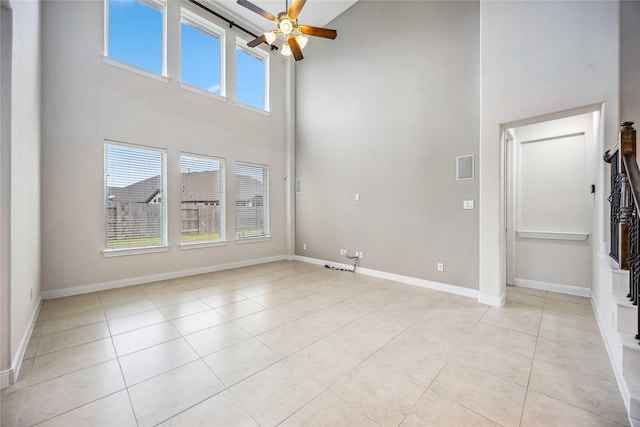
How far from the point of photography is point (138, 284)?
4.20 m

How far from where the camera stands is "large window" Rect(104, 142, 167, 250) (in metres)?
4.05

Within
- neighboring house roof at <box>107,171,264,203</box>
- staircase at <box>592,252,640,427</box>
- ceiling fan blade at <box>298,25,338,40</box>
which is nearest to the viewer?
staircase at <box>592,252,640,427</box>

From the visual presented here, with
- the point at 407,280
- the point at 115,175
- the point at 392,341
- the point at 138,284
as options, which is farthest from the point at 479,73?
the point at 138,284

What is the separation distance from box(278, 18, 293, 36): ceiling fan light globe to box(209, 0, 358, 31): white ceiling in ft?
Answer: 8.12

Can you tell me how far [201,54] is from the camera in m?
5.10

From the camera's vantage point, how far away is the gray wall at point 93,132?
11.6ft

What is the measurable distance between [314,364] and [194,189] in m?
4.09

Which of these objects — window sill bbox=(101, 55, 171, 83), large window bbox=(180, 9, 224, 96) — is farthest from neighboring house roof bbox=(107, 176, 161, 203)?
large window bbox=(180, 9, 224, 96)

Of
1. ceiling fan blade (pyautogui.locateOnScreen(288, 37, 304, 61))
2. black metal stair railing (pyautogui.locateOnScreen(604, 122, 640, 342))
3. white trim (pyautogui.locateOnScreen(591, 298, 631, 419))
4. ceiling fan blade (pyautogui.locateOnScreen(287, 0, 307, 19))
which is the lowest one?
white trim (pyautogui.locateOnScreen(591, 298, 631, 419))

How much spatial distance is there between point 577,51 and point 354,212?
3.56m

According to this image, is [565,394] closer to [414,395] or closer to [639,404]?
[639,404]

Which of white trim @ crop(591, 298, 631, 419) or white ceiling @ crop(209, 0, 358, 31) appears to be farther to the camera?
white ceiling @ crop(209, 0, 358, 31)

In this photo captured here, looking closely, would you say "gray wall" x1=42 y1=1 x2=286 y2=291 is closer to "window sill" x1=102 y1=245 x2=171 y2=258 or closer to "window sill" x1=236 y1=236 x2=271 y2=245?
"window sill" x1=102 y1=245 x2=171 y2=258

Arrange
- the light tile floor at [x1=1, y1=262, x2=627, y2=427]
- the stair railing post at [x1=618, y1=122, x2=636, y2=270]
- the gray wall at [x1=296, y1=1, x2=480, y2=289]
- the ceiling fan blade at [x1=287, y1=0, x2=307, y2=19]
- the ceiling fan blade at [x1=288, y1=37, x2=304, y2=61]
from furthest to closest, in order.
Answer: the gray wall at [x1=296, y1=1, x2=480, y2=289] < the ceiling fan blade at [x1=288, y1=37, x2=304, y2=61] < the ceiling fan blade at [x1=287, y1=0, x2=307, y2=19] < the stair railing post at [x1=618, y1=122, x2=636, y2=270] < the light tile floor at [x1=1, y1=262, x2=627, y2=427]
